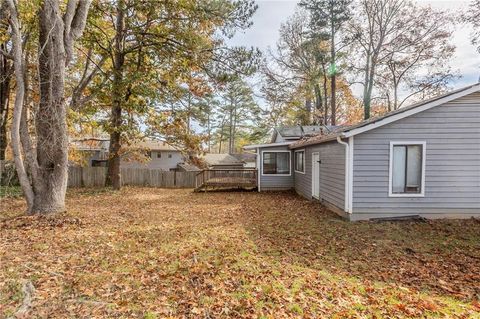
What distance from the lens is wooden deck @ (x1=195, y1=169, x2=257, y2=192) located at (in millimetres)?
14797

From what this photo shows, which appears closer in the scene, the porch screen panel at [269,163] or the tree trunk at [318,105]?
the porch screen panel at [269,163]

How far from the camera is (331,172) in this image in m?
9.10

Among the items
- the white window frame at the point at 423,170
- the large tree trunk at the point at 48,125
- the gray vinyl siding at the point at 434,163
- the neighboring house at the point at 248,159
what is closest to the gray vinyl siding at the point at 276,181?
the gray vinyl siding at the point at 434,163

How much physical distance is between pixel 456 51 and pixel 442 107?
45.3 ft

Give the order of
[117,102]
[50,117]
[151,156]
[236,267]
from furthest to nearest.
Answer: [151,156], [117,102], [50,117], [236,267]

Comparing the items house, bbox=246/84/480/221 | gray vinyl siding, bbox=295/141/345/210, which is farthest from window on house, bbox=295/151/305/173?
house, bbox=246/84/480/221

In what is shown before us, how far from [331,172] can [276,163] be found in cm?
581

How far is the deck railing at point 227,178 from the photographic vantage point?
1479 cm

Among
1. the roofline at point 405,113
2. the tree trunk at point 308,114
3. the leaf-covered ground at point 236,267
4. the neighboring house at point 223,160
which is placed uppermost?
the tree trunk at point 308,114

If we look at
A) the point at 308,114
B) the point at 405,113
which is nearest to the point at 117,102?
the point at 405,113

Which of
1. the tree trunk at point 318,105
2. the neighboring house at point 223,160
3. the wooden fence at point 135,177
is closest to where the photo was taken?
the wooden fence at point 135,177

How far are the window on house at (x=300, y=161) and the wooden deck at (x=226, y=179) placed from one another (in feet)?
8.10

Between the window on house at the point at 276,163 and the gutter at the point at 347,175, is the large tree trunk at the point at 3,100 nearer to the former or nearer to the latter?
the window on house at the point at 276,163

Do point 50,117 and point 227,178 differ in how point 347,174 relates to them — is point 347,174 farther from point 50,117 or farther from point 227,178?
point 227,178
